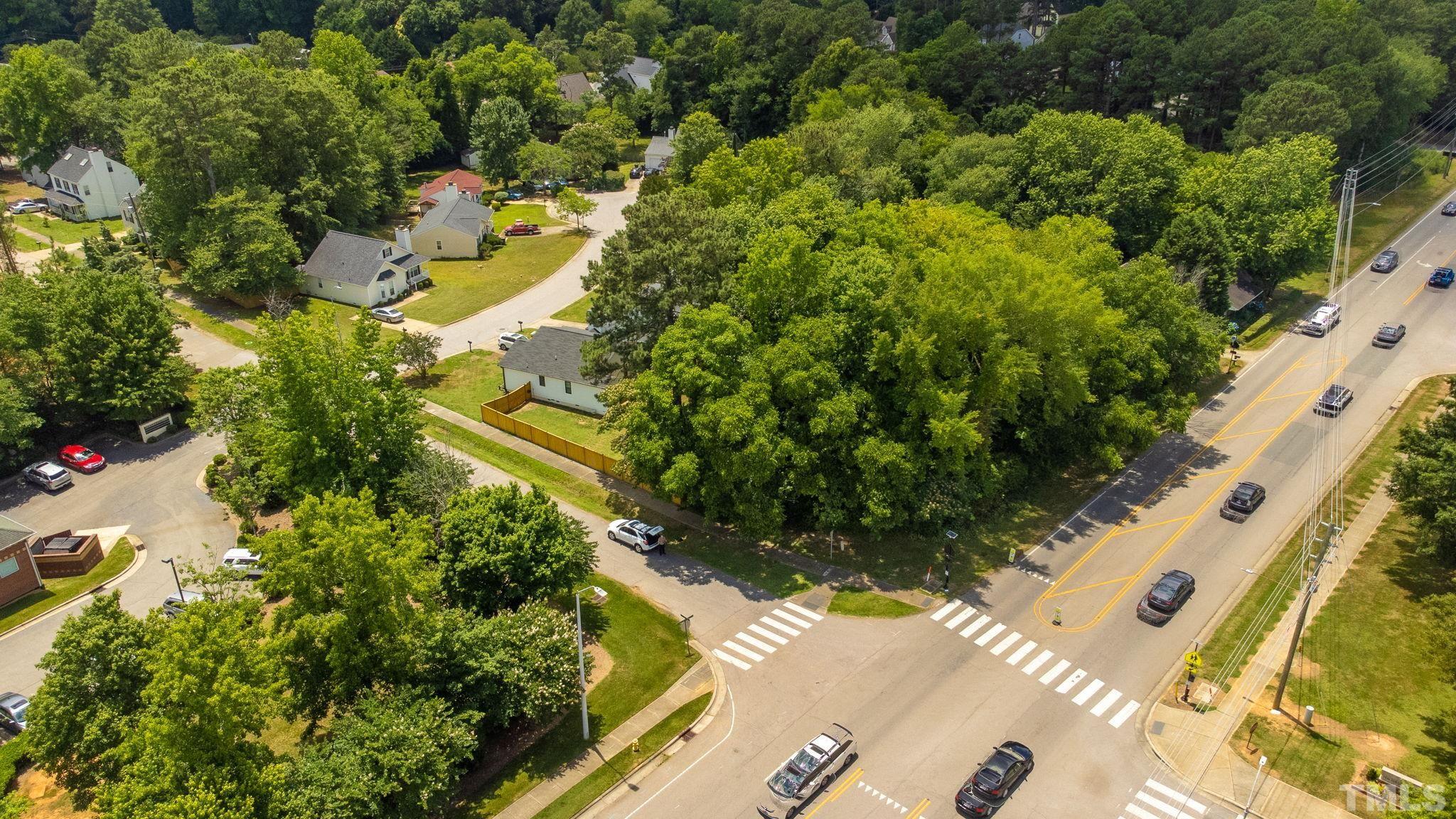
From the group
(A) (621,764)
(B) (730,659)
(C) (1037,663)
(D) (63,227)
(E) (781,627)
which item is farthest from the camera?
(D) (63,227)

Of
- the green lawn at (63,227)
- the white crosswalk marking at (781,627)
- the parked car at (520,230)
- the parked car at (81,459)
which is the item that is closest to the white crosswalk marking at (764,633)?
the white crosswalk marking at (781,627)

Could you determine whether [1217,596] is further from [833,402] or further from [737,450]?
[737,450]

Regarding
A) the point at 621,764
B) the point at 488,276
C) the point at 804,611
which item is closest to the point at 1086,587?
the point at 804,611

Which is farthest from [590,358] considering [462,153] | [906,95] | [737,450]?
[462,153]

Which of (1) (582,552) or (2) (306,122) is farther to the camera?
(2) (306,122)

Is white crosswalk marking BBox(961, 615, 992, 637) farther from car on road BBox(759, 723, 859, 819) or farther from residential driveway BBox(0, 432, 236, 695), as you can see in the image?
residential driveway BBox(0, 432, 236, 695)

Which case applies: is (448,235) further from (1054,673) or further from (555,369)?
(1054,673)
